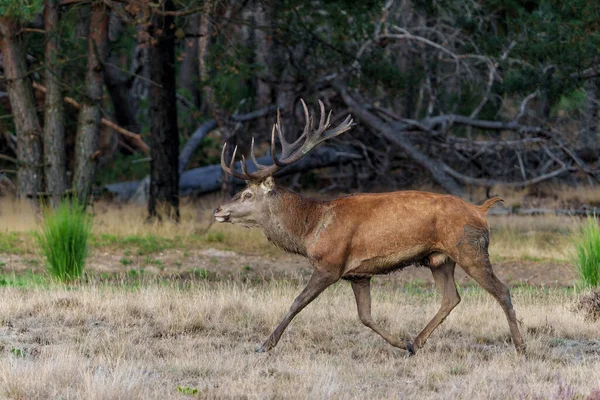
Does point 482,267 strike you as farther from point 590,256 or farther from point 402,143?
point 402,143

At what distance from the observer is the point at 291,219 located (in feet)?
28.8

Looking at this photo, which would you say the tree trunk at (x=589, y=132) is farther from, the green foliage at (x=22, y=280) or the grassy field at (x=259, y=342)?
the green foliage at (x=22, y=280)

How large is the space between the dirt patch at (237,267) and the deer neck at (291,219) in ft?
16.7

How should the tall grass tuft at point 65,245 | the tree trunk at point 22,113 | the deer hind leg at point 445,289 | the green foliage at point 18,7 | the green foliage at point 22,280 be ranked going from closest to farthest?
the deer hind leg at point 445,289 < the green foliage at point 22,280 < the tall grass tuft at point 65,245 < the green foliage at point 18,7 < the tree trunk at point 22,113

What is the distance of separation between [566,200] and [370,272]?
14537 mm

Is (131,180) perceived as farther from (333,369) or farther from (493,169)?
(333,369)

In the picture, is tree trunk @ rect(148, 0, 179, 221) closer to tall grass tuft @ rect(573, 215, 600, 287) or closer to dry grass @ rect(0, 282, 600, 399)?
dry grass @ rect(0, 282, 600, 399)

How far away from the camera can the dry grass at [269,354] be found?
22.5 feet

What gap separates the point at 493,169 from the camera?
75.5 ft

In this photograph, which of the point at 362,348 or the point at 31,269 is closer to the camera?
the point at 362,348

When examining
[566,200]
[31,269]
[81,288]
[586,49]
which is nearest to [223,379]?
[81,288]

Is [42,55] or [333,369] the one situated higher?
[42,55]

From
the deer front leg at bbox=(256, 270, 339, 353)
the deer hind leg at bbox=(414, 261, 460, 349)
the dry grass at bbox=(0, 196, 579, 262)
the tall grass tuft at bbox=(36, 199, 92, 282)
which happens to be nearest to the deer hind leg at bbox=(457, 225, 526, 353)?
the deer hind leg at bbox=(414, 261, 460, 349)

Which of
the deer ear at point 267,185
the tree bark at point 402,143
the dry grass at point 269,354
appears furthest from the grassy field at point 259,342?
the tree bark at point 402,143
